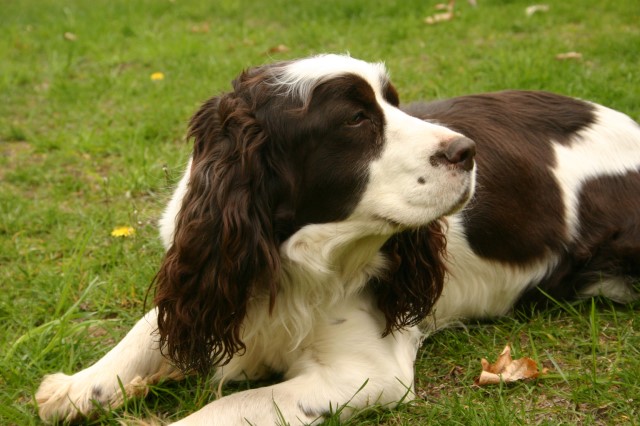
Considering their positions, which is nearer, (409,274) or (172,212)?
(409,274)

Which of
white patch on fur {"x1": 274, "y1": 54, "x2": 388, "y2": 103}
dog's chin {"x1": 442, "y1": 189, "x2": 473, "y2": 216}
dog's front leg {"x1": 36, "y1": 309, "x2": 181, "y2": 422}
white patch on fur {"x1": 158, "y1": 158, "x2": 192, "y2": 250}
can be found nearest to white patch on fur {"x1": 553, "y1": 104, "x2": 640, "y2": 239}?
dog's chin {"x1": 442, "y1": 189, "x2": 473, "y2": 216}

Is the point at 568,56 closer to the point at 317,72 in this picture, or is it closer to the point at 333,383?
the point at 317,72

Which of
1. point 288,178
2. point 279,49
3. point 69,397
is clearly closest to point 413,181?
point 288,178

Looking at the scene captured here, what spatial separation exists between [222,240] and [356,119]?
1.81ft

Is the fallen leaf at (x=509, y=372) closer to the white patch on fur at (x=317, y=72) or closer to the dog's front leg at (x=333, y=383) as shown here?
the dog's front leg at (x=333, y=383)

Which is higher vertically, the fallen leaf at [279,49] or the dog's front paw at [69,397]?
the fallen leaf at [279,49]

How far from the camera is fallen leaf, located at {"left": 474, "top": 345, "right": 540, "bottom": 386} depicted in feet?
9.51

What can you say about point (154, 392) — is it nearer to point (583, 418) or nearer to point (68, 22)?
point (583, 418)

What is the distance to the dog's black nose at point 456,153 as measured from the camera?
255 centimetres

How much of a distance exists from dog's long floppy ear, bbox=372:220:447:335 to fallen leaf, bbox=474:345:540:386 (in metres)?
0.32

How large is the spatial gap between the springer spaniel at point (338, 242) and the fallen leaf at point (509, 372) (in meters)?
0.26

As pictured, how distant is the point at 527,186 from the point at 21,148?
11.6 feet

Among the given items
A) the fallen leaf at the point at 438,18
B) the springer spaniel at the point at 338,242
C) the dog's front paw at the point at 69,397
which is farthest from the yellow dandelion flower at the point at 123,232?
the fallen leaf at the point at 438,18

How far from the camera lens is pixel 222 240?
261 centimetres
